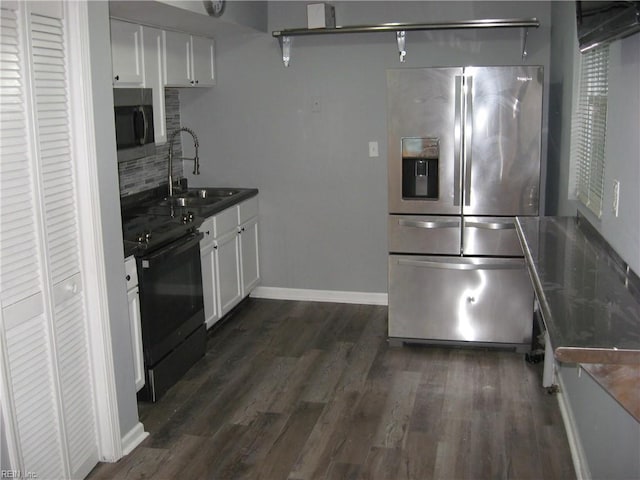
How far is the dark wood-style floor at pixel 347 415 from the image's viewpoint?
3.13 metres

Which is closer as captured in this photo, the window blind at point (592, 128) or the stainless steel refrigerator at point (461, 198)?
the window blind at point (592, 128)

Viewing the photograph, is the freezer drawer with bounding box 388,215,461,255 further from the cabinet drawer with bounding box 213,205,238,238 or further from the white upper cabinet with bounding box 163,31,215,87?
the white upper cabinet with bounding box 163,31,215,87

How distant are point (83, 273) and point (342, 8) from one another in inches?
116

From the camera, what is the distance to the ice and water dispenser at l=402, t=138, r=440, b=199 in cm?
428

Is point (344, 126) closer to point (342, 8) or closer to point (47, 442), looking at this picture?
point (342, 8)

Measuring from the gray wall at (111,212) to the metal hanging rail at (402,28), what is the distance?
218 centimetres

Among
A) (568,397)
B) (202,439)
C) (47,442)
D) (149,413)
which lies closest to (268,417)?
(202,439)

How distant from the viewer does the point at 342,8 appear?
16.6 feet

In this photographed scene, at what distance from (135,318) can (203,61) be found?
2248 mm

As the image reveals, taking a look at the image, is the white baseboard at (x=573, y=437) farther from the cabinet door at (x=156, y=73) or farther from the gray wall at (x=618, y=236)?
the cabinet door at (x=156, y=73)

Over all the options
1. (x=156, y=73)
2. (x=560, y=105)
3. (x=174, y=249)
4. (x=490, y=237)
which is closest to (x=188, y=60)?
(x=156, y=73)

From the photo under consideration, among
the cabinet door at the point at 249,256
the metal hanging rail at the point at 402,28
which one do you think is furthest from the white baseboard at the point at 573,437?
the cabinet door at the point at 249,256

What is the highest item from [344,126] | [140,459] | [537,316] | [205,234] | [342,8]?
[342,8]

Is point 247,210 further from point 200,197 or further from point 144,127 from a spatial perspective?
point 144,127
